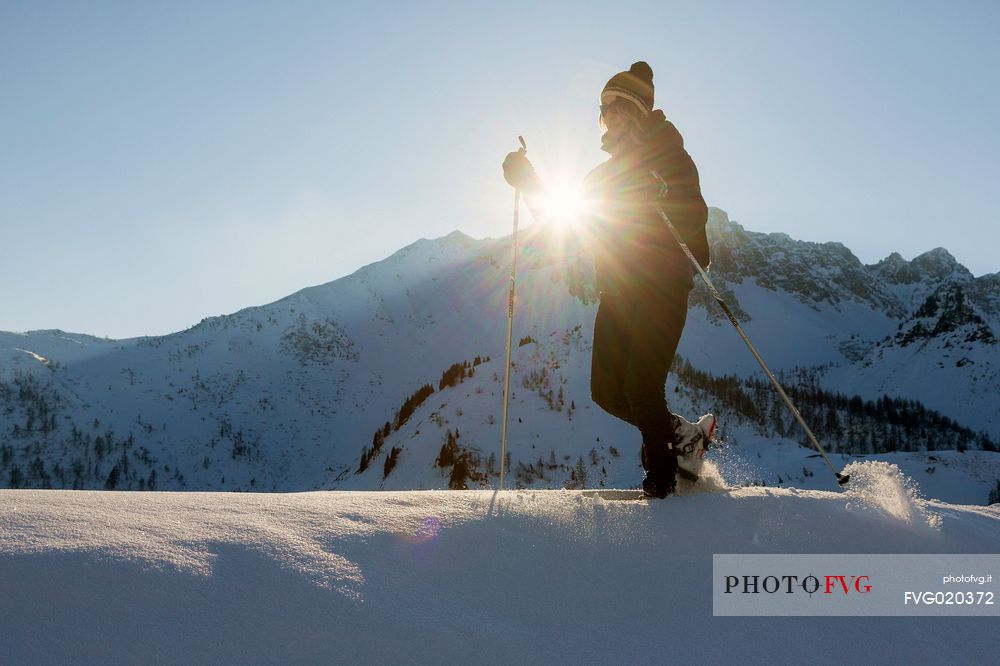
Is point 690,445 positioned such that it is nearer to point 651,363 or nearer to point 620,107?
point 651,363

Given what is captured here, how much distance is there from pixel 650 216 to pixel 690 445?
167 cm

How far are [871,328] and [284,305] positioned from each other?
155 m

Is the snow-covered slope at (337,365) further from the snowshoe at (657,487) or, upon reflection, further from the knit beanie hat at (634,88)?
the snowshoe at (657,487)

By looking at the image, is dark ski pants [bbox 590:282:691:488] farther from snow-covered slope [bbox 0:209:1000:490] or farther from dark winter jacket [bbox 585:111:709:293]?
snow-covered slope [bbox 0:209:1000:490]

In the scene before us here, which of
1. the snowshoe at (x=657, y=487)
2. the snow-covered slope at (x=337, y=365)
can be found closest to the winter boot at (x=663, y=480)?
the snowshoe at (x=657, y=487)

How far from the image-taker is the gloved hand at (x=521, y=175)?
5418 mm

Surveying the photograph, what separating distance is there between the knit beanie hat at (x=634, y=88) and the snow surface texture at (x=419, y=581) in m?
2.98

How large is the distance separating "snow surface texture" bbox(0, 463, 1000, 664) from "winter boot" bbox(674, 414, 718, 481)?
787 millimetres

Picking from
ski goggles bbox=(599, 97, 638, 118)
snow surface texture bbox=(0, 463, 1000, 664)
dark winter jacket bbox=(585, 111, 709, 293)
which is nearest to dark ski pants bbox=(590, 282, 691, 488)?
dark winter jacket bbox=(585, 111, 709, 293)

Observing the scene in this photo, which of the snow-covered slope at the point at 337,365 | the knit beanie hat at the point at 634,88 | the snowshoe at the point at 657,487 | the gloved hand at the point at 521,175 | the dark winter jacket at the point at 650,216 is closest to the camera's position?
the snowshoe at the point at 657,487

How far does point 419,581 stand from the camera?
238 centimetres

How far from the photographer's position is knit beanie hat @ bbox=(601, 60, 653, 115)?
4.66 metres

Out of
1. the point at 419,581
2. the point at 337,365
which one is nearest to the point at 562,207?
the point at 419,581

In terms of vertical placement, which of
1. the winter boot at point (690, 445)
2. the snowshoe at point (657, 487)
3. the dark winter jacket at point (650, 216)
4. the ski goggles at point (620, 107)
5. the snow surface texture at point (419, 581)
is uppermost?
the ski goggles at point (620, 107)
